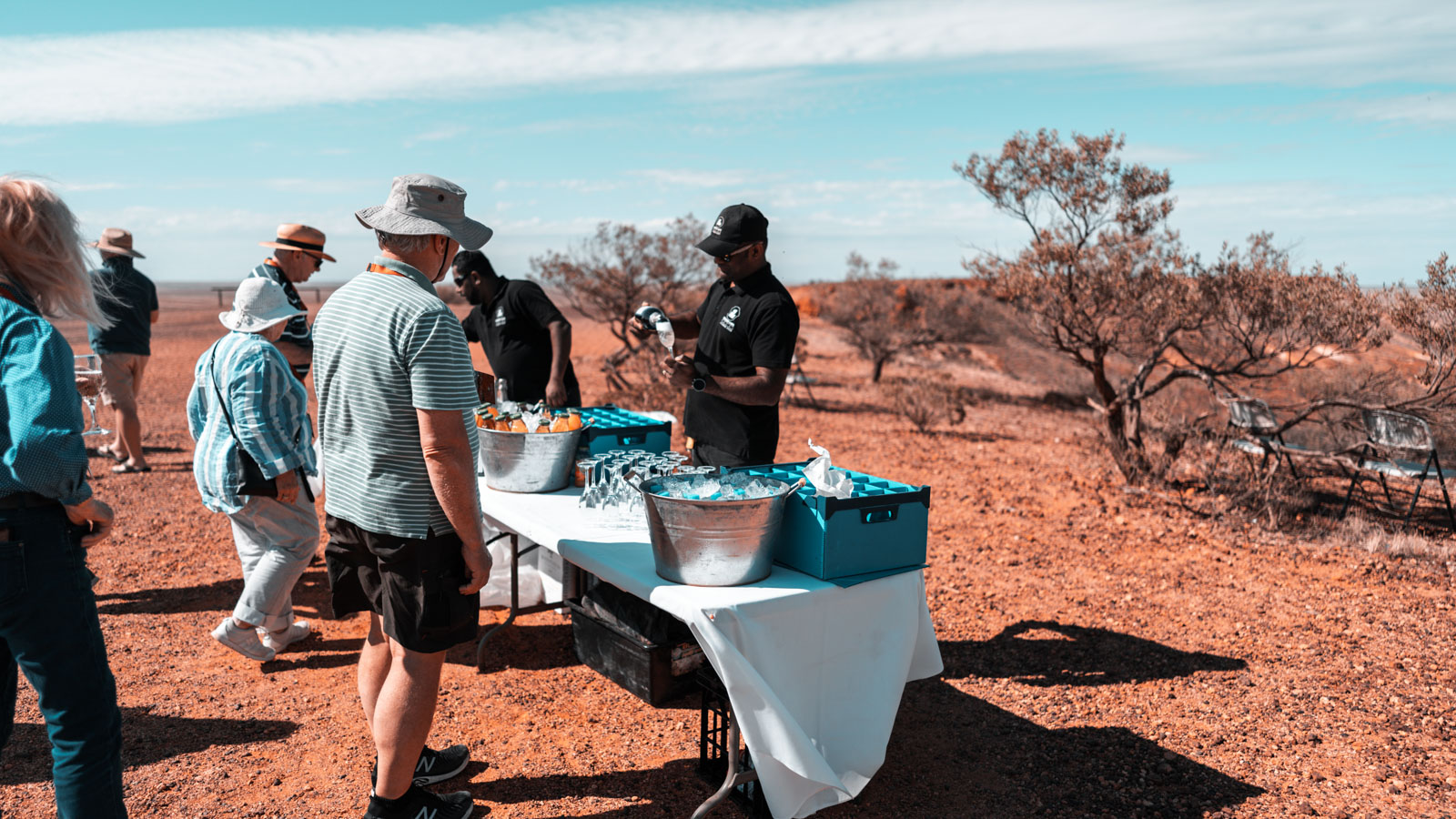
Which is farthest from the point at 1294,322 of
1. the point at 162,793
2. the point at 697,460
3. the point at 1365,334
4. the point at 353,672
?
the point at 162,793

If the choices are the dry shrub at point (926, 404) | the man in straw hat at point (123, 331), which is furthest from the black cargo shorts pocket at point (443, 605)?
the dry shrub at point (926, 404)

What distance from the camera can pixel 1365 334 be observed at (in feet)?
22.8

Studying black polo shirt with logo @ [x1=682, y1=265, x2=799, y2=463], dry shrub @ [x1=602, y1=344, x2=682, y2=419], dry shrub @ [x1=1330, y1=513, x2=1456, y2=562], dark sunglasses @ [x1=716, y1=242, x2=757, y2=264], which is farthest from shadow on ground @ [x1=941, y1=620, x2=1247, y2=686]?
dry shrub @ [x1=602, y1=344, x2=682, y2=419]

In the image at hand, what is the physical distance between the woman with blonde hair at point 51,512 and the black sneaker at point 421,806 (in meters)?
0.67

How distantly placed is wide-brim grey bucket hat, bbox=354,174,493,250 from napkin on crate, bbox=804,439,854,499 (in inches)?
47.4

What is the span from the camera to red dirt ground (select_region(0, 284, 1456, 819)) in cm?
325

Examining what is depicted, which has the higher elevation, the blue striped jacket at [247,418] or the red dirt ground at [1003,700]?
the blue striped jacket at [247,418]

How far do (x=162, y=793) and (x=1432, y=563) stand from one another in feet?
23.6

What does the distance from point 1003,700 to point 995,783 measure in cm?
77

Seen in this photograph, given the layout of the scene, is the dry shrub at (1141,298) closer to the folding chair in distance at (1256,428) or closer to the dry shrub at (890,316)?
the folding chair in distance at (1256,428)

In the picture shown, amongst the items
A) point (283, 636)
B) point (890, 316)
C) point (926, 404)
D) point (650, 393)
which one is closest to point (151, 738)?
point (283, 636)

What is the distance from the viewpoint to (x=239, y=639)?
4.14m

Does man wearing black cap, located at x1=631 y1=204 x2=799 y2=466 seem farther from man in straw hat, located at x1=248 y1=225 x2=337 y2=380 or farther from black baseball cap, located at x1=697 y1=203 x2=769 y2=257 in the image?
man in straw hat, located at x1=248 y1=225 x2=337 y2=380

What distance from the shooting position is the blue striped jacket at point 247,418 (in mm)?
3725
